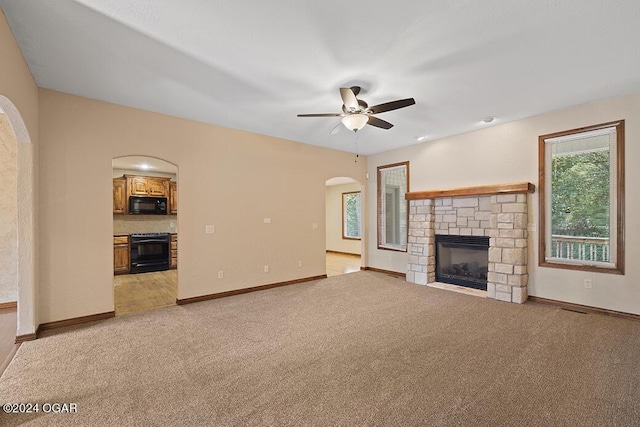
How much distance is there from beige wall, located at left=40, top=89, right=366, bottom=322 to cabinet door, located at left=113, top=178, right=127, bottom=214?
3544mm

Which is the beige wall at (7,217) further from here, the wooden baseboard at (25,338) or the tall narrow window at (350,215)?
the tall narrow window at (350,215)

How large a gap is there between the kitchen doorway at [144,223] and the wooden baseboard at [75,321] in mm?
1989

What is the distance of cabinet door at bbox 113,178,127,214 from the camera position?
670 cm

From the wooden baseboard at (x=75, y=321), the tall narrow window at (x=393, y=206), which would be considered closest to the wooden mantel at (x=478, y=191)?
the tall narrow window at (x=393, y=206)

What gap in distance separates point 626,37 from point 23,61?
547 cm

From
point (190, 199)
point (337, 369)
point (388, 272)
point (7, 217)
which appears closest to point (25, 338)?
point (7, 217)

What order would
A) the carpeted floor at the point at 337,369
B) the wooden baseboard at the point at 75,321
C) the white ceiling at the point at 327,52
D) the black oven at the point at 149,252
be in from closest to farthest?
1. the carpeted floor at the point at 337,369
2. the white ceiling at the point at 327,52
3. the wooden baseboard at the point at 75,321
4. the black oven at the point at 149,252

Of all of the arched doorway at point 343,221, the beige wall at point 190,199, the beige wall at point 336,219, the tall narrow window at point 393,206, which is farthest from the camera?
the beige wall at point 336,219

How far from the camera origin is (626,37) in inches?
96.0

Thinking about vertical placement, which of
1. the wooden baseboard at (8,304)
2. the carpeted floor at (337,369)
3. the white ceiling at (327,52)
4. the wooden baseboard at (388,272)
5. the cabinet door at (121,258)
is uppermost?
the white ceiling at (327,52)

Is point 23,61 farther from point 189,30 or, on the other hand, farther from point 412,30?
point 412,30

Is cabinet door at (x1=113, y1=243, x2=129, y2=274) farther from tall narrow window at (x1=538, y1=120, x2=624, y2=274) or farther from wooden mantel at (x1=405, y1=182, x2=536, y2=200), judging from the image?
tall narrow window at (x1=538, y1=120, x2=624, y2=274)

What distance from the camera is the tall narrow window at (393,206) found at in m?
6.31

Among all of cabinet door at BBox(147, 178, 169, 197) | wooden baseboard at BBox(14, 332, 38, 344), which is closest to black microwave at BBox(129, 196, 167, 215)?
cabinet door at BBox(147, 178, 169, 197)
